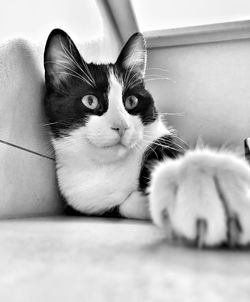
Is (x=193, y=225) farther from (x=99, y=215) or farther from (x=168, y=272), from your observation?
(x=99, y=215)

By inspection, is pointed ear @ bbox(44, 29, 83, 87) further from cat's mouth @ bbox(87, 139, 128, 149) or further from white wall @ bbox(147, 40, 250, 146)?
white wall @ bbox(147, 40, 250, 146)

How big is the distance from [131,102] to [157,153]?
21 cm

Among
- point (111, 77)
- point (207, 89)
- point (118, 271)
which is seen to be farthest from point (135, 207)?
point (207, 89)

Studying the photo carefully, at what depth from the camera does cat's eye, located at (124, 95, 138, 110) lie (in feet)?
3.94

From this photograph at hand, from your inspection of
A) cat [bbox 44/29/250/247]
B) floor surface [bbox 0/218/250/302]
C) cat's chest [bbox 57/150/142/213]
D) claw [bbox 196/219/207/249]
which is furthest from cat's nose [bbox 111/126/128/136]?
claw [bbox 196/219/207/249]

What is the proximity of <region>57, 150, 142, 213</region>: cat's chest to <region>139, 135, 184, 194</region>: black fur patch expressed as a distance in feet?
0.08

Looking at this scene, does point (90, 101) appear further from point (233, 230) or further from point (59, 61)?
point (233, 230)

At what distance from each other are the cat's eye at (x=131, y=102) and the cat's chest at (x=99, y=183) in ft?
0.57

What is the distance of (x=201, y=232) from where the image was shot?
47 centimetres

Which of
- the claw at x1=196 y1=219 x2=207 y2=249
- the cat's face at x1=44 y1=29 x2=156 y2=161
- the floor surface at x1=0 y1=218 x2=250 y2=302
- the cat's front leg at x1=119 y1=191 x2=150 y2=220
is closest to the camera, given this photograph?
the floor surface at x1=0 y1=218 x2=250 y2=302

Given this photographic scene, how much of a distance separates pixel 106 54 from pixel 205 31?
66 centimetres

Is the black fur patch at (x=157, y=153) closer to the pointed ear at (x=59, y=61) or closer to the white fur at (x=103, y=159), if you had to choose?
the white fur at (x=103, y=159)

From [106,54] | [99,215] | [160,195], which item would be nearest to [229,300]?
[160,195]

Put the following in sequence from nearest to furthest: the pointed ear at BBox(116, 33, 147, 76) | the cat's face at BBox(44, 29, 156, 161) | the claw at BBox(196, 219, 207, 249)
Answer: the claw at BBox(196, 219, 207, 249)
the cat's face at BBox(44, 29, 156, 161)
the pointed ear at BBox(116, 33, 147, 76)
